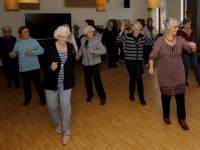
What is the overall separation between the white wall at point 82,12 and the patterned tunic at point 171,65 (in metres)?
7.90

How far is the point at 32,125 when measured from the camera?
3.91 metres

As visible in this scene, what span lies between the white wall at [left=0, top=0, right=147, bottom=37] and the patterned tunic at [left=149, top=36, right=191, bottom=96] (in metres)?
7.90

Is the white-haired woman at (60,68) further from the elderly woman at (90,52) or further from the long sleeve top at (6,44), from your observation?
the long sleeve top at (6,44)

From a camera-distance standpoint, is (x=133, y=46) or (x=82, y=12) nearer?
(x=133, y=46)

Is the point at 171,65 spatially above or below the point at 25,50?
below

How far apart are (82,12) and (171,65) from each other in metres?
8.50

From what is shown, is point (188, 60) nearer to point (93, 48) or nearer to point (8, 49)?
point (93, 48)

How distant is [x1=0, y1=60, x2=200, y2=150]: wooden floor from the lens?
316 centimetres

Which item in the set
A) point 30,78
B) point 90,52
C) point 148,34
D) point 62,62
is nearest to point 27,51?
point 30,78

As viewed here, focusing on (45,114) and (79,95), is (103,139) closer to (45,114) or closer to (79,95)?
(45,114)

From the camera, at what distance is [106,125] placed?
3754mm

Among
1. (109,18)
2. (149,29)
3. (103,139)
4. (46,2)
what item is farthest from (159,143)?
(109,18)

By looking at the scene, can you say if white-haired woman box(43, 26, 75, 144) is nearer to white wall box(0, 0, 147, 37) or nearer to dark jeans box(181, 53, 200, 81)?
dark jeans box(181, 53, 200, 81)

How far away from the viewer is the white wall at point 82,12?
9672 millimetres
